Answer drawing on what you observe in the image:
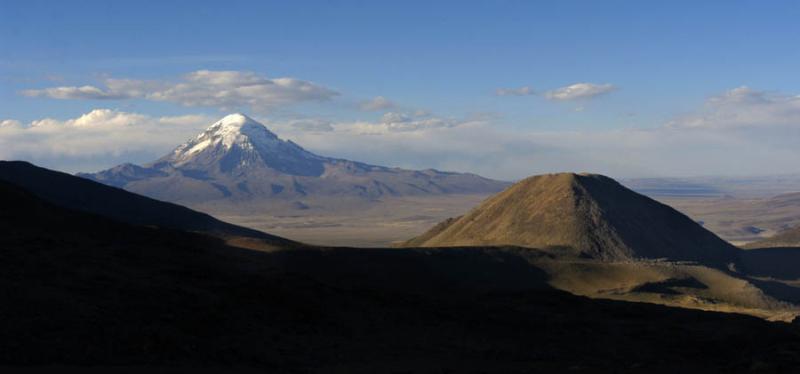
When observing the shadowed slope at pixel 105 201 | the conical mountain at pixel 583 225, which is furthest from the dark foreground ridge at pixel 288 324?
the conical mountain at pixel 583 225

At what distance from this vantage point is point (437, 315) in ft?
131

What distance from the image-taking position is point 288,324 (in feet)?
114

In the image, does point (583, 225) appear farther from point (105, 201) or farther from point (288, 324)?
point (288, 324)

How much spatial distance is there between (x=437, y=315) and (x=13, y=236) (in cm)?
2247

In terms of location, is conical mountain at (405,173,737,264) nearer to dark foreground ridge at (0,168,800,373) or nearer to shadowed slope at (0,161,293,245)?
shadowed slope at (0,161,293,245)

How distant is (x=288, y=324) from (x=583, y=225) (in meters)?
69.3

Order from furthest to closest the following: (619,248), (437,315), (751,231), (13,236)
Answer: (751,231), (619,248), (13,236), (437,315)

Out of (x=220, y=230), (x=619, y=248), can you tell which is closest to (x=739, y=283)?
(x=619, y=248)

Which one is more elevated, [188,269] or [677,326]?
[188,269]

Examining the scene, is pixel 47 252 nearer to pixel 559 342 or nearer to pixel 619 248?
pixel 559 342

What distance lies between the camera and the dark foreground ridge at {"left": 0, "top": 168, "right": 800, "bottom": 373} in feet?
93.0

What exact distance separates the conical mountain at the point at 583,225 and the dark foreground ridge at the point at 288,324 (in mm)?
43084

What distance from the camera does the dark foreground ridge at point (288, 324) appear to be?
2836cm

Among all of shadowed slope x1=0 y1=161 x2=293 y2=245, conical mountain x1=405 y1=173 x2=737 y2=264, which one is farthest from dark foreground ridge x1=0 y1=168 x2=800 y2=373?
conical mountain x1=405 y1=173 x2=737 y2=264
